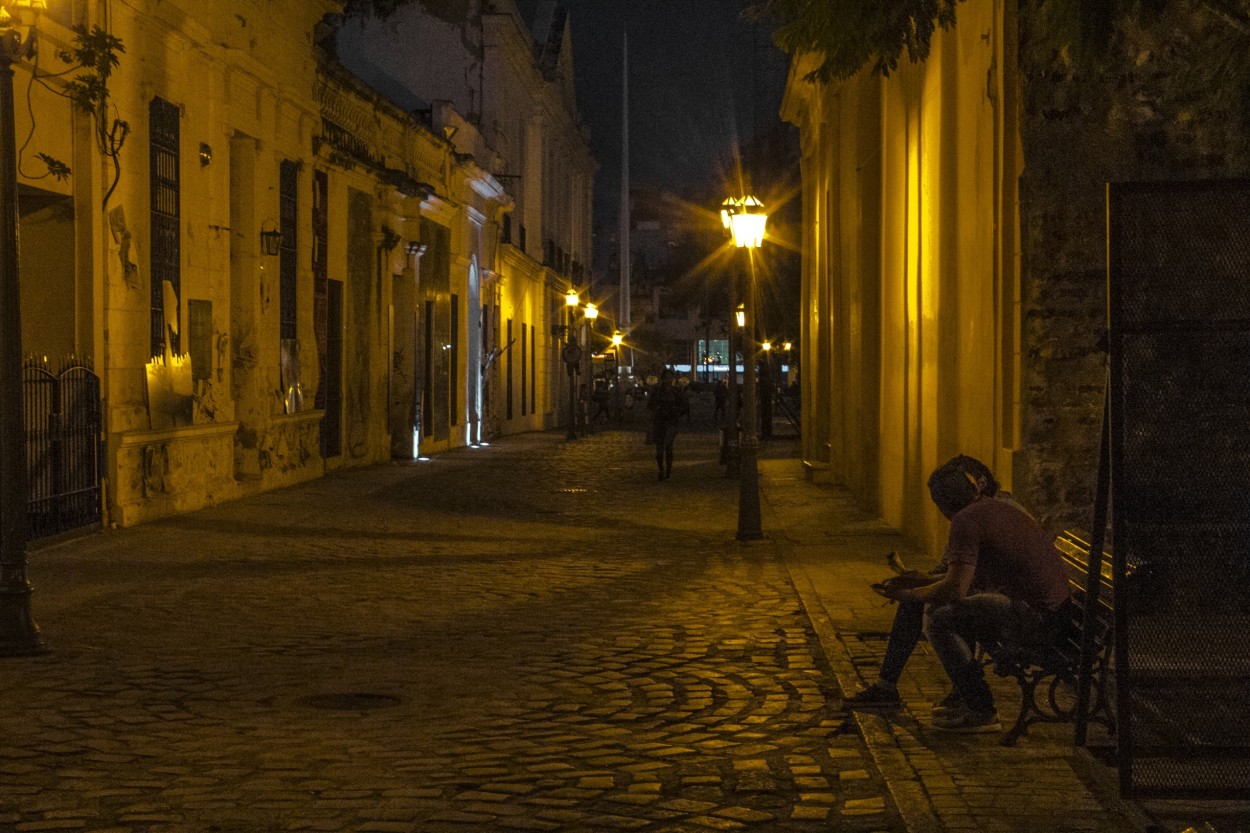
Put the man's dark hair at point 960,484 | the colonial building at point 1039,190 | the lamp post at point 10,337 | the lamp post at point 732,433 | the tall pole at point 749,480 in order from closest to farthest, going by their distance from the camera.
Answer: the man's dark hair at point 960,484 → the lamp post at point 10,337 → the colonial building at point 1039,190 → the tall pole at point 749,480 → the lamp post at point 732,433

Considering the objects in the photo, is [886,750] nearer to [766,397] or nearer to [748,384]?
[748,384]

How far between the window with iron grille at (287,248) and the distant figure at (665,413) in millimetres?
5600

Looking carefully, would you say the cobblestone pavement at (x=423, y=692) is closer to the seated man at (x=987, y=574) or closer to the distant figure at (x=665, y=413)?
the seated man at (x=987, y=574)

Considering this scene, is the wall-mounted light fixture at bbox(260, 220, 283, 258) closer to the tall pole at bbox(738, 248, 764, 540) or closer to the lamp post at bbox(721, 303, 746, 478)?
the lamp post at bbox(721, 303, 746, 478)

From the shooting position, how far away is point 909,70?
1642 centimetres

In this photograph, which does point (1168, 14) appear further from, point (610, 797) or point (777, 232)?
point (777, 232)

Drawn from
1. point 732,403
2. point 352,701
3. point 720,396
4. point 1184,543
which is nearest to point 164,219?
point 732,403

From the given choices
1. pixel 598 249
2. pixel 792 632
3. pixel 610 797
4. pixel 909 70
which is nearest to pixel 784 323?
pixel 909 70

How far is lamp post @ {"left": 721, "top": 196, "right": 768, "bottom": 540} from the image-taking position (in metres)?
16.6

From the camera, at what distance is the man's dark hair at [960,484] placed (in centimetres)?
738

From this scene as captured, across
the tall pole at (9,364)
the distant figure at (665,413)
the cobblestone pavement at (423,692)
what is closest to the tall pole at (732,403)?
the distant figure at (665,413)

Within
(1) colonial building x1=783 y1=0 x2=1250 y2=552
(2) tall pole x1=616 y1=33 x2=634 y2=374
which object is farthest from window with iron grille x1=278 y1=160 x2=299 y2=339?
(2) tall pole x1=616 y1=33 x2=634 y2=374

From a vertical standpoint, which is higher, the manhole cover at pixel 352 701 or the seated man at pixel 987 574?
the seated man at pixel 987 574

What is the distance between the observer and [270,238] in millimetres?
22906
